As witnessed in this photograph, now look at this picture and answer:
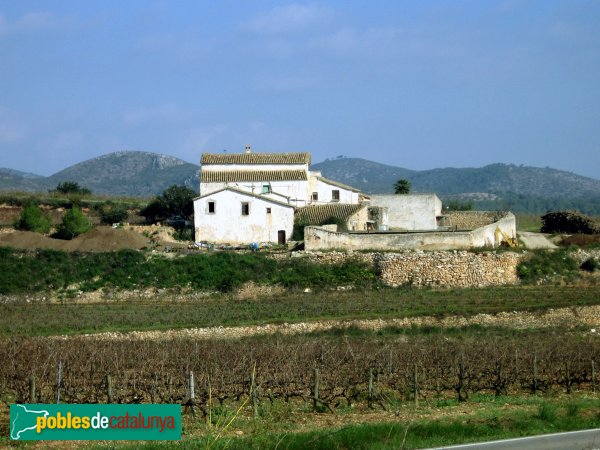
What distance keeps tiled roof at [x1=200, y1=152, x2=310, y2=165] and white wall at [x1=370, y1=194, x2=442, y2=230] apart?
540cm

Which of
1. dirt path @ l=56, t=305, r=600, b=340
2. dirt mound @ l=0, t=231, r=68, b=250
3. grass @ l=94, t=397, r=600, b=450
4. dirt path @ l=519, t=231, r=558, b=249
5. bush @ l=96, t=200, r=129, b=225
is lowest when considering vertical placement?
grass @ l=94, t=397, r=600, b=450

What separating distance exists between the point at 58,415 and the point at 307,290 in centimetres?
3012

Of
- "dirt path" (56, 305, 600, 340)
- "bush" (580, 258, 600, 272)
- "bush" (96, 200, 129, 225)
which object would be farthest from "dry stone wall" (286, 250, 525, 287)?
"bush" (96, 200, 129, 225)

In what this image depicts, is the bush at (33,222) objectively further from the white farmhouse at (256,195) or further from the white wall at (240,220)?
the white wall at (240,220)

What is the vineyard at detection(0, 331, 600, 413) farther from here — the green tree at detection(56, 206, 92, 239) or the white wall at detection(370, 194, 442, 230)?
the white wall at detection(370, 194, 442, 230)

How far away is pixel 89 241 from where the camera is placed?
163 feet

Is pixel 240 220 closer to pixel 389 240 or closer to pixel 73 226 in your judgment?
pixel 389 240

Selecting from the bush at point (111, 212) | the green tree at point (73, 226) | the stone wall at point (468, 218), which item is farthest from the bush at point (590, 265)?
the bush at point (111, 212)

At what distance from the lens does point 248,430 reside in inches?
693

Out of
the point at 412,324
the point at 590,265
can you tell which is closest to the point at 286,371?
the point at 412,324

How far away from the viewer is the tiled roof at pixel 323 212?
170 ft

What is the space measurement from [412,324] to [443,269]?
36.8 ft

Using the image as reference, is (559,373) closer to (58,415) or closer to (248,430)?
(248,430)

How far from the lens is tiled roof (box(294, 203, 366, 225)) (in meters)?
51.8
